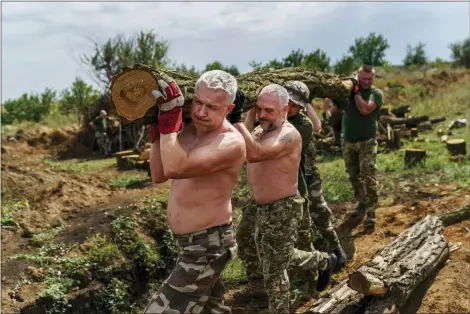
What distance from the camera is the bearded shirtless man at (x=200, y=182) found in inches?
113

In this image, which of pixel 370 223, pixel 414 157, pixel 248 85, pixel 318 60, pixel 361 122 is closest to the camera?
pixel 248 85

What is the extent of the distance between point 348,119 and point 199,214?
410cm

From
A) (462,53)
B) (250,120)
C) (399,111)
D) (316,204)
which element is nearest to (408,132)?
(399,111)

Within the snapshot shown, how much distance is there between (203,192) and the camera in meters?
3.05

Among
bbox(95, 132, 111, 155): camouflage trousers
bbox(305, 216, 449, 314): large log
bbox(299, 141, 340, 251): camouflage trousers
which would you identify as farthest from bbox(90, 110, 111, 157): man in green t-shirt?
bbox(305, 216, 449, 314): large log

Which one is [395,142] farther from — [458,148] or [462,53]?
[462,53]

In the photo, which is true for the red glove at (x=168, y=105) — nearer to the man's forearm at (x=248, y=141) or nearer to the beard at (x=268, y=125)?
the man's forearm at (x=248, y=141)

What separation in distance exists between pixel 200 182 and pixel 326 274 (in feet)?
8.74

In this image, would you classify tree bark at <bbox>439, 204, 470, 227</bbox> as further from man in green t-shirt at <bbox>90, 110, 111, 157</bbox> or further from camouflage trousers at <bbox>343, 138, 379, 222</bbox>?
man in green t-shirt at <bbox>90, 110, 111, 157</bbox>

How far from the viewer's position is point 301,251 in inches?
183

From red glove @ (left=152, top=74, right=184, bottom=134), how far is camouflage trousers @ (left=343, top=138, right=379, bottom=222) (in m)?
4.28

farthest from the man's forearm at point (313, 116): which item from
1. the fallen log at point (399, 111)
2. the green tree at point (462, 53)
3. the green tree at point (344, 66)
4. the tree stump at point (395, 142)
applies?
the green tree at point (462, 53)

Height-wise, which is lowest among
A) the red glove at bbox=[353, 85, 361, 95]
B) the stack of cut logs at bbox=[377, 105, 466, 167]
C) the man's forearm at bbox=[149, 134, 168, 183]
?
the stack of cut logs at bbox=[377, 105, 466, 167]

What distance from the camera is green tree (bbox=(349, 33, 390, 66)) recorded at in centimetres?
4262
